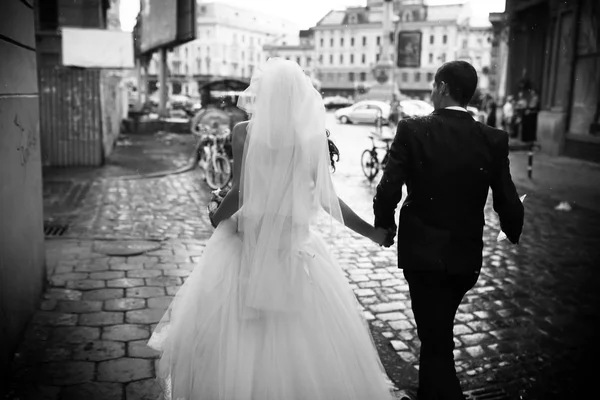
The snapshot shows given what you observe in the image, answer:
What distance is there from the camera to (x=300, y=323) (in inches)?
118

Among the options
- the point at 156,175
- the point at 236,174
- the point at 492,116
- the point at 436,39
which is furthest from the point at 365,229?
the point at 436,39

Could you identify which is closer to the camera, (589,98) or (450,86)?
(450,86)

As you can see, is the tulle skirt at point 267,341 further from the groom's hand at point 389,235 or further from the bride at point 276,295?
the groom's hand at point 389,235

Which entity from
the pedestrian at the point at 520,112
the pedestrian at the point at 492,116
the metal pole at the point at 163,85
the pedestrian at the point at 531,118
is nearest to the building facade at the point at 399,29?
the metal pole at the point at 163,85

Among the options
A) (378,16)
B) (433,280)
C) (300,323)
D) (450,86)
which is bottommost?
(300,323)

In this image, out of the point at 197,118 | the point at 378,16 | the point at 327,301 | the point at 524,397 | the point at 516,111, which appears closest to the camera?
the point at 327,301

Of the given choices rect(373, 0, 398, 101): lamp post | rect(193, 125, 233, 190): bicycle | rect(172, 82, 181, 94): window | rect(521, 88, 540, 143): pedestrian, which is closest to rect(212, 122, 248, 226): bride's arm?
rect(193, 125, 233, 190): bicycle

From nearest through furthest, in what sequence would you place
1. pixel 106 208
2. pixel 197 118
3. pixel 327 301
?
pixel 327 301 < pixel 106 208 < pixel 197 118

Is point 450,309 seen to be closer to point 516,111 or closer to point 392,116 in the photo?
point 516,111

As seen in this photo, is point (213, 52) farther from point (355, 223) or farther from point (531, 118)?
point (355, 223)

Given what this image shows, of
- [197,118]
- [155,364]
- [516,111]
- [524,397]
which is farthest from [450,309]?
[516,111]

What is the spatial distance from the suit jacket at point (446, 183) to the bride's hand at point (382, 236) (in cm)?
16

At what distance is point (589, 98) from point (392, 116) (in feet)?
54.4

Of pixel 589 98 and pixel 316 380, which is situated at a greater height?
pixel 589 98
